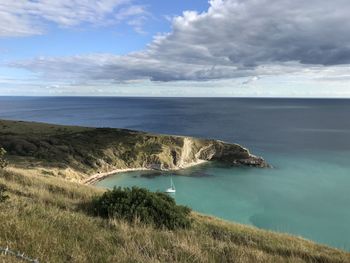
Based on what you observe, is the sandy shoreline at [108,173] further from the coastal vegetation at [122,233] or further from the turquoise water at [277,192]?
the coastal vegetation at [122,233]

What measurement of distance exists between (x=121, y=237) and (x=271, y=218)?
1844 inches

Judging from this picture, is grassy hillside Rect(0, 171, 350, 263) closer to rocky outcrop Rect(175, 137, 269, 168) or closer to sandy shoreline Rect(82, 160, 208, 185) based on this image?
sandy shoreline Rect(82, 160, 208, 185)

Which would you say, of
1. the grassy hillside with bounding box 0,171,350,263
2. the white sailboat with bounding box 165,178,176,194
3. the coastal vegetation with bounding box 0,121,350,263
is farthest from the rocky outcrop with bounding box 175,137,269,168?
the grassy hillside with bounding box 0,171,350,263

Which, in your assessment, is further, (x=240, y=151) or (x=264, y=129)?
(x=264, y=129)

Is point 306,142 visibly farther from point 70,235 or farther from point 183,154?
point 70,235

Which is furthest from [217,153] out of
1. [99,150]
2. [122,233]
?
[122,233]

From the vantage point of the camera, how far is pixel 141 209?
12.5 metres

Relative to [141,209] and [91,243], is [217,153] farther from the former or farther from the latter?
[91,243]

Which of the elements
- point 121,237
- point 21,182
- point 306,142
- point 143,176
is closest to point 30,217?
point 121,237

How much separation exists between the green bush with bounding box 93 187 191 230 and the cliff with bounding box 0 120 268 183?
1989 inches

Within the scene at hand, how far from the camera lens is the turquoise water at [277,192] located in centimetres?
4812

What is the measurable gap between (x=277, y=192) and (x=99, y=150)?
123ft

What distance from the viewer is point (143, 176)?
75500mm

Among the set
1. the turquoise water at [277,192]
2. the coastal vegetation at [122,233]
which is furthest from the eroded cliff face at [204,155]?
the coastal vegetation at [122,233]
